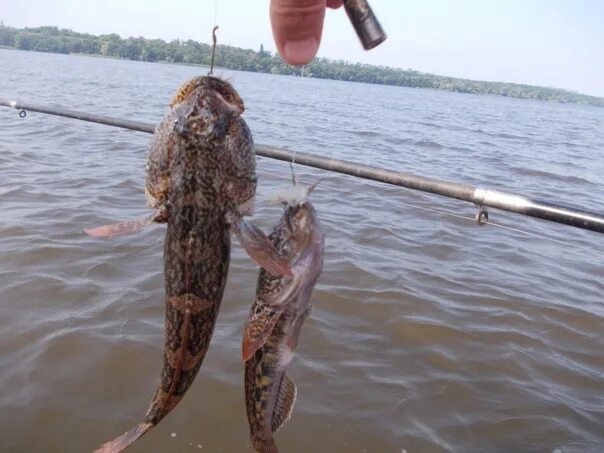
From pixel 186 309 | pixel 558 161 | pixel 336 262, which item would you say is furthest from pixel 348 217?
pixel 558 161

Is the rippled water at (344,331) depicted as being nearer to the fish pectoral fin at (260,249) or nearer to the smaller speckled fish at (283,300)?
the smaller speckled fish at (283,300)

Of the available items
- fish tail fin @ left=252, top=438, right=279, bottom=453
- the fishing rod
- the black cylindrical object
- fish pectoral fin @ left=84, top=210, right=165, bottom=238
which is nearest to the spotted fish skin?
fish pectoral fin @ left=84, top=210, right=165, bottom=238

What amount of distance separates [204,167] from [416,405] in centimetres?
418

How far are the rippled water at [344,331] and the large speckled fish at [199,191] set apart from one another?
1.31 ft

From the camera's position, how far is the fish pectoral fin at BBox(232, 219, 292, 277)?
1.63 m

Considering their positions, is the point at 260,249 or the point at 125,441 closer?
the point at 260,249

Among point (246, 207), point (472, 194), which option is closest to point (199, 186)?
point (246, 207)

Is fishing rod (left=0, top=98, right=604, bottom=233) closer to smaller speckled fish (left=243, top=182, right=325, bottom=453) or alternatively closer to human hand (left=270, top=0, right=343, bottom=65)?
smaller speckled fish (left=243, top=182, right=325, bottom=453)

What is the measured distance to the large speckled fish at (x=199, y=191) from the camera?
1742 millimetres

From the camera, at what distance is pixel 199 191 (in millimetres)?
1740

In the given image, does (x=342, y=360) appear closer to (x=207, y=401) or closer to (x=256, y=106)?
(x=207, y=401)

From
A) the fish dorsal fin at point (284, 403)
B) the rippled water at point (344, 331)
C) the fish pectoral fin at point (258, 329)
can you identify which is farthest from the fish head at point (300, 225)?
the fish dorsal fin at point (284, 403)

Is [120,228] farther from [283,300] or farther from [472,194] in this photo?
[472,194]

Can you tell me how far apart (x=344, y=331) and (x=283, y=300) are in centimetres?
430
